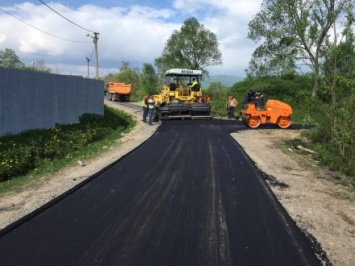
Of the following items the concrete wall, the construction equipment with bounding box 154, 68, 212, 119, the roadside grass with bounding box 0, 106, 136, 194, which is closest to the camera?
the roadside grass with bounding box 0, 106, 136, 194

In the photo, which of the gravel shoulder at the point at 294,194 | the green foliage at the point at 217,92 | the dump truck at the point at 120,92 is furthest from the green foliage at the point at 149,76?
the gravel shoulder at the point at 294,194

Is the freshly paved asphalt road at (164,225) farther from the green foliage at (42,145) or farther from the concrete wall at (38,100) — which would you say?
the concrete wall at (38,100)

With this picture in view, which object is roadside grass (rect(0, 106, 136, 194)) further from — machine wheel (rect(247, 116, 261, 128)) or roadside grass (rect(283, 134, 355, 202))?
machine wheel (rect(247, 116, 261, 128))

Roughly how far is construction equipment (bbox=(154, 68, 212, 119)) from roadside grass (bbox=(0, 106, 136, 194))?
237 inches

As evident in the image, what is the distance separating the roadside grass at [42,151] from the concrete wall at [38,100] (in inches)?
18.9

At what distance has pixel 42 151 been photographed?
13.1m

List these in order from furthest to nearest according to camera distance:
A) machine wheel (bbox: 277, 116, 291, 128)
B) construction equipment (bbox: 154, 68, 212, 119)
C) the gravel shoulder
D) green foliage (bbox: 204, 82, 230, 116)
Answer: green foliage (bbox: 204, 82, 230, 116), construction equipment (bbox: 154, 68, 212, 119), machine wheel (bbox: 277, 116, 291, 128), the gravel shoulder

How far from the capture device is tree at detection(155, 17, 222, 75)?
56.9 metres

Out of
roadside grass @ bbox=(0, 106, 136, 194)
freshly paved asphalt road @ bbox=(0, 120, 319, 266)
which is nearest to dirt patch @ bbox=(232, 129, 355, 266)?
freshly paved asphalt road @ bbox=(0, 120, 319, 266)

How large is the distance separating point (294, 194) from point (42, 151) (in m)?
8.96

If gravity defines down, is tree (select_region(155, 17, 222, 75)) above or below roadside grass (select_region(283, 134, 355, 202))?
above

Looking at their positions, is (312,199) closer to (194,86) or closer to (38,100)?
(38,100)

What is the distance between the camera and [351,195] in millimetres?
8477

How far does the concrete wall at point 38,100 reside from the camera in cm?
1287
